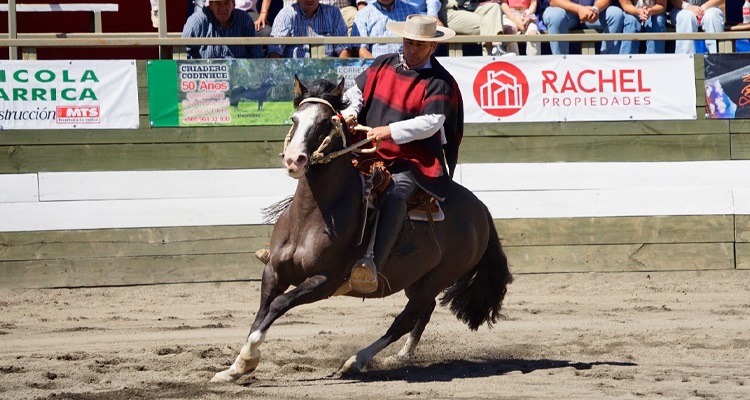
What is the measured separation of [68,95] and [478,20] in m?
4.08

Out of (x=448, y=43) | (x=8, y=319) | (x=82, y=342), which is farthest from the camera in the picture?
(x=448, y=43)

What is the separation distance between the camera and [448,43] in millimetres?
10602

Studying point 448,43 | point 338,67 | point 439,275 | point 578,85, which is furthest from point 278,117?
point 439,275

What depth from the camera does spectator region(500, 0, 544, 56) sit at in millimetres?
11016

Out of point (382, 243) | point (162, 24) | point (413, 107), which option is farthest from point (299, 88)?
point (162, 24)

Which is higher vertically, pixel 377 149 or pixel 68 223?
pixel 377 149

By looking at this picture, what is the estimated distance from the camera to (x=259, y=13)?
11.4 meters

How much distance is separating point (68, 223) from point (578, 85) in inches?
199

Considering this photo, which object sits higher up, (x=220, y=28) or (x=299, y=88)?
(x=220, y=28)

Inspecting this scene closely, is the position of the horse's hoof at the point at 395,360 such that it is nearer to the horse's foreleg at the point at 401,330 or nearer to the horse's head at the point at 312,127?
the horse's foreleg at the point at 401,330

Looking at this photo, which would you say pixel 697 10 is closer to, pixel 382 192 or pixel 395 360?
pixel 395 360

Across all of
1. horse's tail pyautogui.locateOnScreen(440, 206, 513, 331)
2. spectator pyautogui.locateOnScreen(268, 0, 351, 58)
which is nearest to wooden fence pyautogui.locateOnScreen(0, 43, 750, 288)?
spectator pyautogui.locateOnScreen(268, 0, 351, 58)

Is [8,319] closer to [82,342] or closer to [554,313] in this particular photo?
[82,342]

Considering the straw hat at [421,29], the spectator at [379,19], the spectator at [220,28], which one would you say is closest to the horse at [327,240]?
the straw hat at [421,29]
